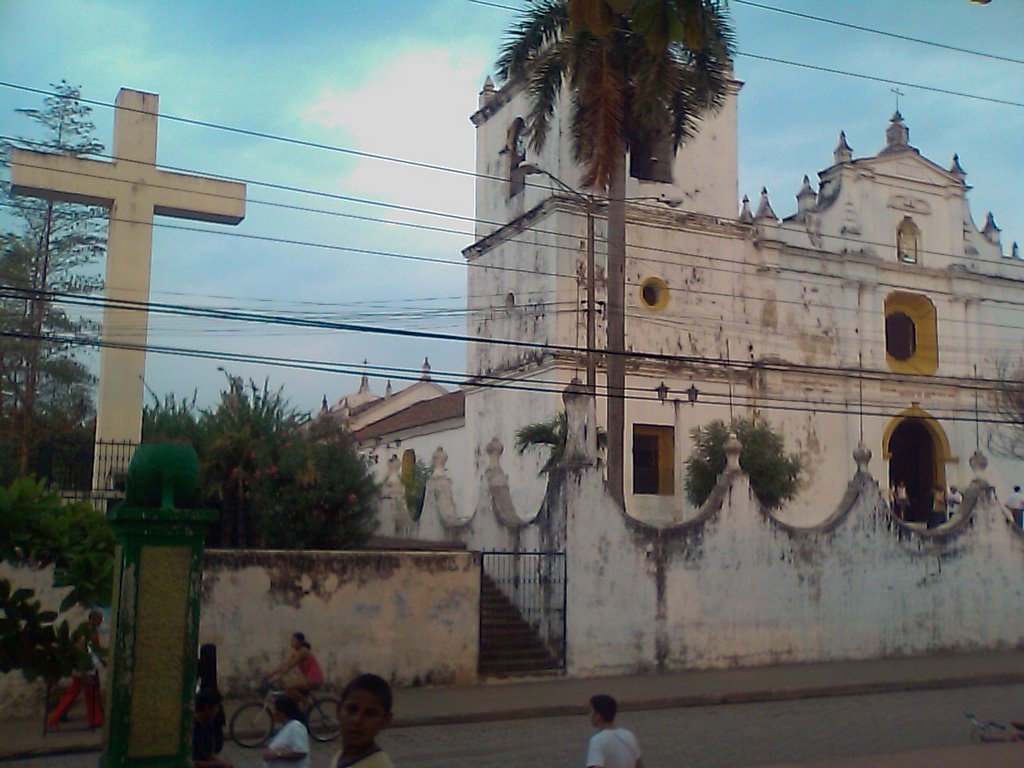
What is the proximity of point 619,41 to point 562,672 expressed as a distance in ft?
35.6

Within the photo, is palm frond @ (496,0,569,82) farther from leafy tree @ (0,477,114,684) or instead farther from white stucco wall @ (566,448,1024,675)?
leafy tree @ (0,477,114,684)

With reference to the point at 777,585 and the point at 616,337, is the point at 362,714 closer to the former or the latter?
the point at 777,585

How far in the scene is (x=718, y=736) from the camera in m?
12.3

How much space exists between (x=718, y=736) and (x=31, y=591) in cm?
940

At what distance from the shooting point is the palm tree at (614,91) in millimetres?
19109

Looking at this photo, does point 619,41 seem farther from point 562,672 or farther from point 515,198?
point 562,672

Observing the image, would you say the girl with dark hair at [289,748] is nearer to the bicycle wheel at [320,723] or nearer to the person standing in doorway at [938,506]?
the bicycle wheel at [320,723]

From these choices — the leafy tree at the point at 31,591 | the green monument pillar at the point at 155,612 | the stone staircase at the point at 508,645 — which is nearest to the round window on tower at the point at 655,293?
the stone staircase at the point at 508,645

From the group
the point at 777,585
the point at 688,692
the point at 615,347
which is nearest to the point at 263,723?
the point at 688,692

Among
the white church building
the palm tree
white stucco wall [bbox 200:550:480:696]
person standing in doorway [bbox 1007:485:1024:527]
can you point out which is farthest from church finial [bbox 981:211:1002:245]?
white stucco wall [bbox 200:550:480:696]

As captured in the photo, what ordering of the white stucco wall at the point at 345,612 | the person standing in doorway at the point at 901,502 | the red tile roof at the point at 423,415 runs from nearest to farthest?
the white stucco wall at the point at 345,612 < the person standing in doorway at the point at 901,502 < the red tile roof at the point at 423,415

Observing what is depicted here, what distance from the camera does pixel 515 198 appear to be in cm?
2817

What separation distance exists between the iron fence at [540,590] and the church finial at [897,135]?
20255mm

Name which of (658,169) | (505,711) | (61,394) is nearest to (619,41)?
(658,169)
